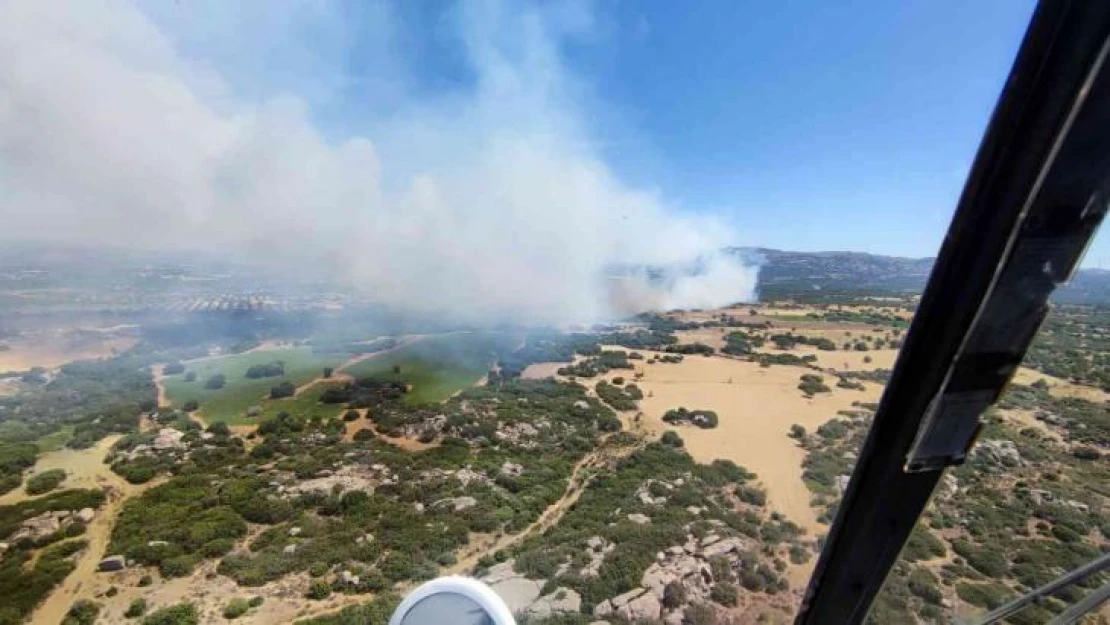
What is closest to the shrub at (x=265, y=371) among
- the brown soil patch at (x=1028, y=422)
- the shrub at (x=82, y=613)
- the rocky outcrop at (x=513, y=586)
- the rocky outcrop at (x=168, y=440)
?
the rocky outcrop at (x=168, y=440)

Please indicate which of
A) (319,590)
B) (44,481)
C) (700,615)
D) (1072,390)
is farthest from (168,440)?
(1072,390)

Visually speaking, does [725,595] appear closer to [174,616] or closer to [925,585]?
[925,585]

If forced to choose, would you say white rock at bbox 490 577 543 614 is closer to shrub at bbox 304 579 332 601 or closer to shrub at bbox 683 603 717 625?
shrub at bbox 683 603 717 625

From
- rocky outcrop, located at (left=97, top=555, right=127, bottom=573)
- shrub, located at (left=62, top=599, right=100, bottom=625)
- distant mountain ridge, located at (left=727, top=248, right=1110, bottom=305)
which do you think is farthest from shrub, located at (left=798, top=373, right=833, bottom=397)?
distant mountain ridge, located at (left=727, top=248, right=1110, bottom=305)

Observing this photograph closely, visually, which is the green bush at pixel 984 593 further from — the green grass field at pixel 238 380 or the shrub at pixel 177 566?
the green grass field at pixel 238 380

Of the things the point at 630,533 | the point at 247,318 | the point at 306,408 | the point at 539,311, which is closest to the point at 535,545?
the point at 630,533
